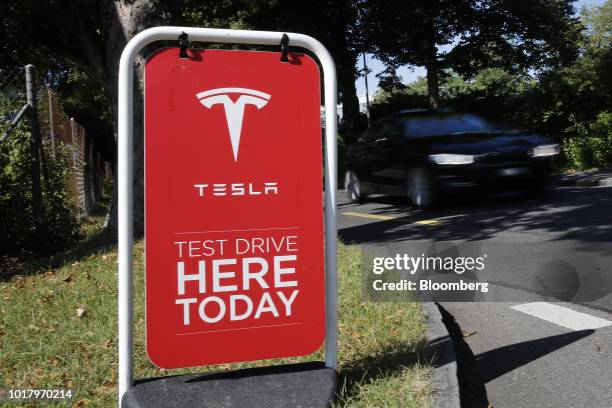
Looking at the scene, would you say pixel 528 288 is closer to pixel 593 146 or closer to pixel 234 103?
pixel 234 103

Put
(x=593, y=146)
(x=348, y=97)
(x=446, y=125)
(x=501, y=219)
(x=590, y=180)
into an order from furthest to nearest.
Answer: (x=348, y=97), (x=593, y=146), (x=590, y=180), (x=446, y=125), (x=501, y=219)

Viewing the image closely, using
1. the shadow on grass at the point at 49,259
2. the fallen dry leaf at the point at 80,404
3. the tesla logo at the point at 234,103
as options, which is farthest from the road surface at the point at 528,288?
the shadow on grass at the point at 49,259

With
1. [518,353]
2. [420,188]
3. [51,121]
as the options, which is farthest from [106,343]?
[420,188]

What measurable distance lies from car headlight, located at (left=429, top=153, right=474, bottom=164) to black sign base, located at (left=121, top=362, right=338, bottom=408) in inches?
286

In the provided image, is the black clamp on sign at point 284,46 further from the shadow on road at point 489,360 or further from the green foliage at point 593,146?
the green foliage at point 593,146

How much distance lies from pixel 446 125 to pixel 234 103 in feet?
28.8

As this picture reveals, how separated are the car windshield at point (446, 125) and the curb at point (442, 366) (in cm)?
687

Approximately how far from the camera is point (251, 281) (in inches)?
113

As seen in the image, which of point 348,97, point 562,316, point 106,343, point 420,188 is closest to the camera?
point 106,343

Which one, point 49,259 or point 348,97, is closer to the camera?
point 49,259

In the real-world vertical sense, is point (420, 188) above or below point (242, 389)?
above

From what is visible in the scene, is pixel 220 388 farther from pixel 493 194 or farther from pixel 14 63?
pixel 14 63

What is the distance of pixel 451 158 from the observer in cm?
996

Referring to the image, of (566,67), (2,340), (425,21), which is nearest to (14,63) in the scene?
(2,340)
